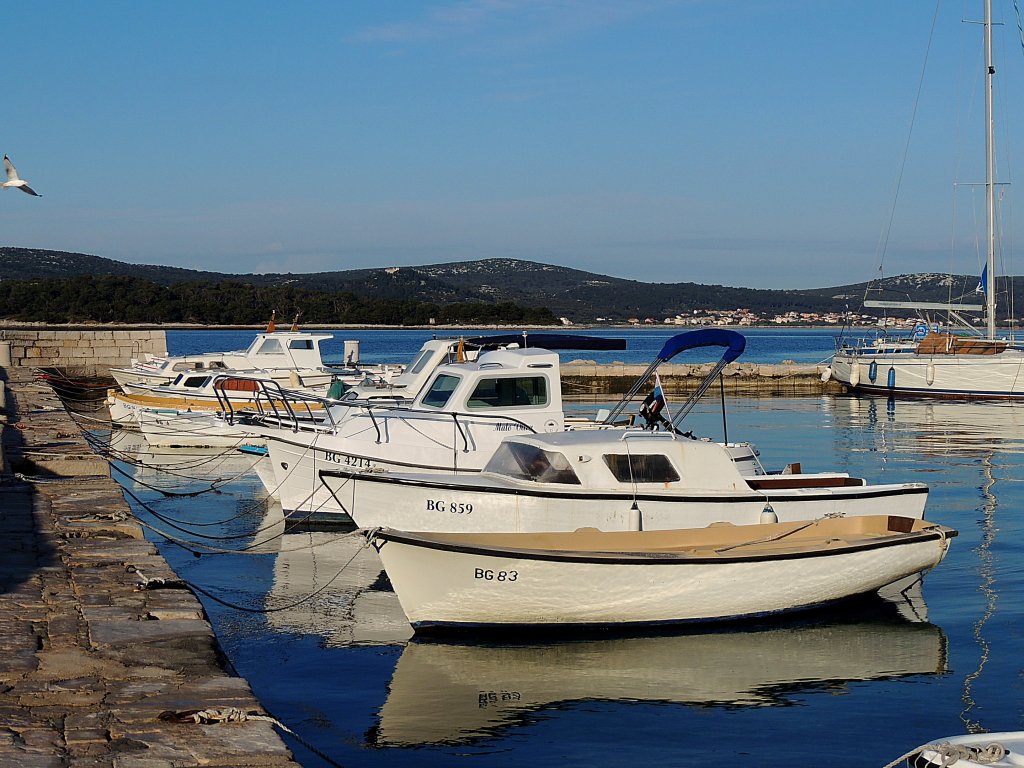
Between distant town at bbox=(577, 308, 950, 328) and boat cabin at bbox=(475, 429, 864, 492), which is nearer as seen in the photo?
boat cabin at bbox=(475, 429, 864, 492)

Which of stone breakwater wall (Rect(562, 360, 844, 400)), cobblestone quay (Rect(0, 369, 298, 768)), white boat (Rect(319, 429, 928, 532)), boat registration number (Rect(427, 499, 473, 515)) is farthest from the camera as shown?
stone breakwater wall (Rect(562, 360, 844, 400))

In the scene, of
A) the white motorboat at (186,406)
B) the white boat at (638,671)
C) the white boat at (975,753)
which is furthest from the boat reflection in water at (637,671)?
the white motorboat at (186,406)

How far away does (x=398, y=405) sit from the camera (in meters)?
18.4

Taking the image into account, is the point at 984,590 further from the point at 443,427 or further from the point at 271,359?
the point at 271,359

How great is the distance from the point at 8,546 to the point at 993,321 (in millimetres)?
38222

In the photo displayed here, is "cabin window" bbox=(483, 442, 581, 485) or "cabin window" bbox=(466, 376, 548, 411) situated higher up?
"cabin window" bbox=(466, 376, 548, 411)

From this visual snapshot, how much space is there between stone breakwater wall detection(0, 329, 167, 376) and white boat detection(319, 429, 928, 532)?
33004 mm

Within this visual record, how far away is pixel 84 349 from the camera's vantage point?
4447 centimetres

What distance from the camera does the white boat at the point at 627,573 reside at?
10445mm

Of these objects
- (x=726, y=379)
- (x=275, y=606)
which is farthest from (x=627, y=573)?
(x=726, y=379)

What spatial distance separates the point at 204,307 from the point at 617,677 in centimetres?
12107

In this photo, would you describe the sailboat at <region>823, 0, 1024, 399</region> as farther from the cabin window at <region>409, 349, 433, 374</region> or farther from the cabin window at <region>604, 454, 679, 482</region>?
the cabin window at <region>604, 454, 679, 482</region>

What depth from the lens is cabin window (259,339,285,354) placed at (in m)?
30.3

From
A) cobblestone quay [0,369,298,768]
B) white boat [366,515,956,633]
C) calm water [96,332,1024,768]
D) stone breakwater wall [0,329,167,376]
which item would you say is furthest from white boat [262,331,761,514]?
stone breakwater wall [0,329,167,376]
